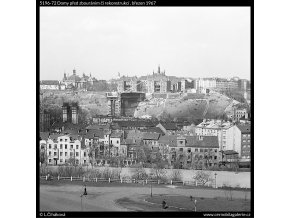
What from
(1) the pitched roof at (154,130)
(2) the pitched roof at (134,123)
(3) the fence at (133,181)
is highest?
(2) the pitched roof at (134,123)

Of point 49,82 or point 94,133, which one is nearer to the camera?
point 49,82

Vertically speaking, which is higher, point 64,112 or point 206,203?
point 64,112

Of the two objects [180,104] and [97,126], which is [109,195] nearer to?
[97,126]

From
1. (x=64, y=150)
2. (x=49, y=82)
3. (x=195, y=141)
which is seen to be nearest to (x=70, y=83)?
(x=49, y=82)

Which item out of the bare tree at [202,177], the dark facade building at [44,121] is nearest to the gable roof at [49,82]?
the dark facade building at [44,121]

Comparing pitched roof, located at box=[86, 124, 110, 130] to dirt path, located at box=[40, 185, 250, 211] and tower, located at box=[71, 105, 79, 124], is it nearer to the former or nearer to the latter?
tower, located at box=[71, 105, 79, 124]

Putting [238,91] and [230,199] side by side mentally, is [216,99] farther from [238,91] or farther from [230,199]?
[230,199]

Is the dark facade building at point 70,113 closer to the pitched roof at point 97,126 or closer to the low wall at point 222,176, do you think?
the pitched roof at point 97,126

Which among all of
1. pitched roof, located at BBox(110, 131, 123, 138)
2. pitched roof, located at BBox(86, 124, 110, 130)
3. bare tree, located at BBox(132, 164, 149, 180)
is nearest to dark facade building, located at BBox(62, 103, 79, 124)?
pitched roof, located at BBox(86, 124, 110, 130)
